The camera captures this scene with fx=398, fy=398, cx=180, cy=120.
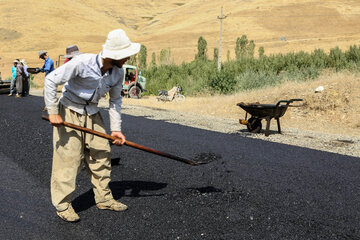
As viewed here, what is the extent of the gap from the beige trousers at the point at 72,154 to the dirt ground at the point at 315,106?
9344mm

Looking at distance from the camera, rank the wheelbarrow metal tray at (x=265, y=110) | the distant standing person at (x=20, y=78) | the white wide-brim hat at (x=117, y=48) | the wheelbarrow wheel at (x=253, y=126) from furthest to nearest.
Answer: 1. the distant standing person at (x=20, y=78)
2. the wheelbarrow wheel at (x=253, y=126)
3. the wheelbarrow metal tray at (x=265, y=110)
4. the white wide-brim hat at (x=117, y=48)

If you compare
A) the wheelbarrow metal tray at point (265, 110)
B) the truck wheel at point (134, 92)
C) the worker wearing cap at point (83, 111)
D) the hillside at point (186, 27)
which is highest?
the hillside at point (186, 27)

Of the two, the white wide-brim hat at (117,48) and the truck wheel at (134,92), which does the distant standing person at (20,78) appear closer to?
the truck wheel at (134,92)

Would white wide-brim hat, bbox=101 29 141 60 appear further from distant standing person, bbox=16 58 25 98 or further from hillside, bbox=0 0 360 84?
hillside, bbox=0 0 360 84

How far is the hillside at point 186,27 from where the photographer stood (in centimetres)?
6521

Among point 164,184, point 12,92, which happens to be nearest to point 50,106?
point 164,184

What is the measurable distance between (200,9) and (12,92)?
357 ft

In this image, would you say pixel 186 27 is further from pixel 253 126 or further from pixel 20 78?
pixel 253 126

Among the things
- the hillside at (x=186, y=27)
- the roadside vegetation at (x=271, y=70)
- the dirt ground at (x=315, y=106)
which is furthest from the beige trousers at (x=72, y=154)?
Result: the hillside at (x=186, y=27)

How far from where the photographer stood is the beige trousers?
11.6 feet

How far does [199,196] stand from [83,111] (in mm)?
1751

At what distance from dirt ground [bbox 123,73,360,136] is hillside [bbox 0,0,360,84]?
39.0m

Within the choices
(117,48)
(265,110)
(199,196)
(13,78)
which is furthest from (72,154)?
(13,78)

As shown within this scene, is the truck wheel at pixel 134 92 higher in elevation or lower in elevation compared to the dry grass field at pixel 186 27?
lower
